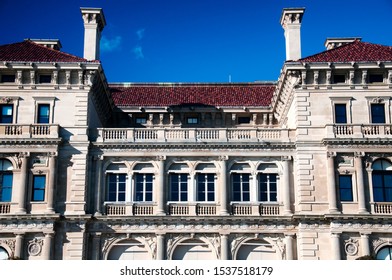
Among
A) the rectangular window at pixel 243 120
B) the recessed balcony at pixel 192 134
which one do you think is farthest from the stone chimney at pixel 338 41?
the recessed balcony at pixel 192 134

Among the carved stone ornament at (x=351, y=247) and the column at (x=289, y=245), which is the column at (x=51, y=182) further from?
the carved stone ornament at (x=351, y=247)

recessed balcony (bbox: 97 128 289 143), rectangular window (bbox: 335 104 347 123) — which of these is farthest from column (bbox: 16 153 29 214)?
rectangular window (bbox: 335 104 347 123)

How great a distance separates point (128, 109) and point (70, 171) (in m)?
11.5

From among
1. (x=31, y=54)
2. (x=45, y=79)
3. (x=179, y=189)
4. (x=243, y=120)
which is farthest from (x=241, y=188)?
(x=31, y=54)

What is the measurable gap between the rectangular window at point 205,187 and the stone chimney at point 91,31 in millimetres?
11391

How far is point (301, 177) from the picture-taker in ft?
150

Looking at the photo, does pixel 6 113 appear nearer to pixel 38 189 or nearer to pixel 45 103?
pixel 45 103

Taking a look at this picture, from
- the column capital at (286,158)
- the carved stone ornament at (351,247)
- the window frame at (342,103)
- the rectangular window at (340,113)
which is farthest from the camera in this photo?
the rectangular window at (340,113)

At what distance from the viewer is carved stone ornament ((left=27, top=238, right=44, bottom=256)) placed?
43969 millimetres

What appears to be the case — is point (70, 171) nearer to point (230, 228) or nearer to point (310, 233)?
point (230, 228)

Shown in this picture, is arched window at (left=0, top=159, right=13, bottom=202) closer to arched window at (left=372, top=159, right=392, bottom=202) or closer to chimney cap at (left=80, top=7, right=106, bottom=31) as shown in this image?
chimney cap at (left=80, top=7, right=106, bottom=31)

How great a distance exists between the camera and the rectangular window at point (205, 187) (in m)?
46.7

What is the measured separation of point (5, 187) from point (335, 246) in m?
20.7
